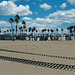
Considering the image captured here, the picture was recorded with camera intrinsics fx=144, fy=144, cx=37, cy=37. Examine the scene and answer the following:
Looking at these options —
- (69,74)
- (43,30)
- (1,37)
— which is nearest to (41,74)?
(69,74)

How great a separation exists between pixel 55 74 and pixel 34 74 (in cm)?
73

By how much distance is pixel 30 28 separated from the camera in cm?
11750

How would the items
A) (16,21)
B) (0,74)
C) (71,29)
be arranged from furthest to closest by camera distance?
(71,29), (16,21), (0,74)

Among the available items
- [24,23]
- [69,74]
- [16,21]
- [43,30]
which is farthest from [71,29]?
[69,74]

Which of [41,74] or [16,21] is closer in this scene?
→ [41,74]

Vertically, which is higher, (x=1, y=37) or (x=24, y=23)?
(x=24, y=23)

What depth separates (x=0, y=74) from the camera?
4906mm

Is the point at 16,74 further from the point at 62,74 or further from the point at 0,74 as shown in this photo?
the point at 62,74

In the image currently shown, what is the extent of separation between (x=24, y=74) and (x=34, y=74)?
35cm

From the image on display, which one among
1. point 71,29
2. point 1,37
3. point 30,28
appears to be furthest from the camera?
point 30,28

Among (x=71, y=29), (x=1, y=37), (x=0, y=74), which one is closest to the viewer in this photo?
(x=0, y=74)

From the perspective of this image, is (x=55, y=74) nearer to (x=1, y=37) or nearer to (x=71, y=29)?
(x=1, y=37)

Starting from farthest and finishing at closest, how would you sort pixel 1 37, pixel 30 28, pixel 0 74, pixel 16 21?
pixel 30 28 < pixel 1 37 < pixel 16 21 < pixel 0 74

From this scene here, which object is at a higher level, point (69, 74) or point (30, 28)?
point (30, 28)
